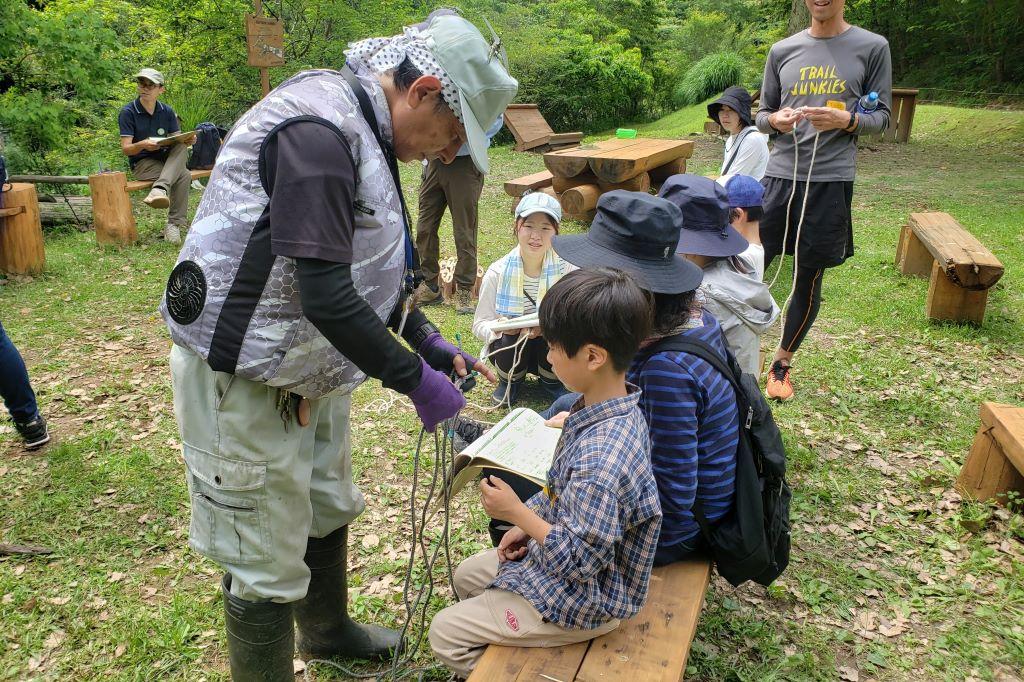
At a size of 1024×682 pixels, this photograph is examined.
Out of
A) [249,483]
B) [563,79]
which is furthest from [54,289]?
[563,79]

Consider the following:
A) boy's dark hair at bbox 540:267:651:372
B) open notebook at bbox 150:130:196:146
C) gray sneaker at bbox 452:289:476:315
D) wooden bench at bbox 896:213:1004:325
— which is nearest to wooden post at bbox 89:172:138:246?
open notebook at bbox 150:130:196:146

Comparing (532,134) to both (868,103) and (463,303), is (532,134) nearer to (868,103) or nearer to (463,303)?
(463,303)

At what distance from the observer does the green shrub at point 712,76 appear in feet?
63.4

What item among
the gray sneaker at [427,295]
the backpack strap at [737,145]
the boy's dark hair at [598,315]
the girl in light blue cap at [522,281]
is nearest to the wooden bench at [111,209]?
the gray sneaker at [427,295]

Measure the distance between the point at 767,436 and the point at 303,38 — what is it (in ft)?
43.9

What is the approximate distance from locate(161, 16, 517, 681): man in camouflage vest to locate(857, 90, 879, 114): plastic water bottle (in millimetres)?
2901

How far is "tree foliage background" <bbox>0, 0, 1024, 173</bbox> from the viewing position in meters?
9.59

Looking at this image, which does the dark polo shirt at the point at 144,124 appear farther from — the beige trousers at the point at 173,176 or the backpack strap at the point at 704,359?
the backpack strap at the point at 704,359

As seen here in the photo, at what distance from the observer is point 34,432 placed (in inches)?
160

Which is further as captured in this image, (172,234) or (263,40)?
(263,40)

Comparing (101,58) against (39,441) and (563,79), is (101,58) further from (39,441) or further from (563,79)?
(563,79)

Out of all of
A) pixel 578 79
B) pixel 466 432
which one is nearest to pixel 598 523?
pixel 466 432

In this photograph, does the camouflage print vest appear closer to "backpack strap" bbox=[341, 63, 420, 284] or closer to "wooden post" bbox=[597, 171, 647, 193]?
"backpack strap" bbox=[341, 63, 420, 284]

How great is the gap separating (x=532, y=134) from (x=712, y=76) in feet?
28.0
